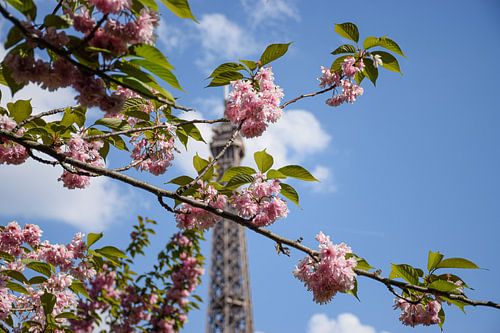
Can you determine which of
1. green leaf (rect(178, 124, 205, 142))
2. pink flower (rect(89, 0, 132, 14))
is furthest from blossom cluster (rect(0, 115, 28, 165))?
pink flower (rect(89, 0, 132, 14))

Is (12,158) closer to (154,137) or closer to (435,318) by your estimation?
(154,137)

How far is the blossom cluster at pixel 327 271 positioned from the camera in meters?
1.63

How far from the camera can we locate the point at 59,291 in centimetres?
231

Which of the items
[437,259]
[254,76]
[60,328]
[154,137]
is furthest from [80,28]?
[60,328]

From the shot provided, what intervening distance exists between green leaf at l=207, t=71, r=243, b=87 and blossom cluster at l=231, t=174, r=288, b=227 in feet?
1.36

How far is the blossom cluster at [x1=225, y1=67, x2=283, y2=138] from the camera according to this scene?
184cm

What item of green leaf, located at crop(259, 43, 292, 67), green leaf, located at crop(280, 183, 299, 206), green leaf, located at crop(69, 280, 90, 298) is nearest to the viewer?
green leaf, located at crop(259, 43, 292, 67)

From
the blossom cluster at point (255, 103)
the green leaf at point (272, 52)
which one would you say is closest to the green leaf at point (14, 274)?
the blossom cluster at point (255, 103)

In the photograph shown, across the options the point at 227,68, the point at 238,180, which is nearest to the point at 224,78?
the point at 227,68

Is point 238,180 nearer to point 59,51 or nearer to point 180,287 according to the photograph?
point 59,51

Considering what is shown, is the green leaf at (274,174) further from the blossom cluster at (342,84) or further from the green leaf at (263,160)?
the blossom cluster at (342,84)

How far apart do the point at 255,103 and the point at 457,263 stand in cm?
99

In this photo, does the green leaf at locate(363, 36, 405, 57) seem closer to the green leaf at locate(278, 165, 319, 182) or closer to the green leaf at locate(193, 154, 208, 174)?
the green leaf at locate(278, 165, 319, 182)

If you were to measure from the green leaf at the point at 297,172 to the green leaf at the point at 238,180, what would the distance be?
146 millimetres
